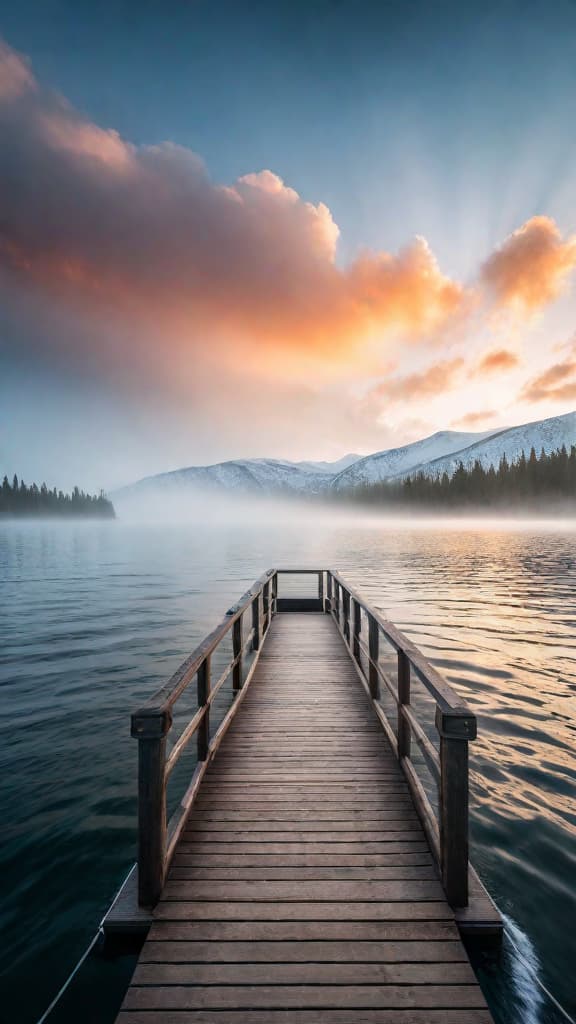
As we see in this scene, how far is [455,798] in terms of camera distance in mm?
3010

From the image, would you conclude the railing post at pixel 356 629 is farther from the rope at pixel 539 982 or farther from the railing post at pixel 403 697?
the rope at pixel 539 982

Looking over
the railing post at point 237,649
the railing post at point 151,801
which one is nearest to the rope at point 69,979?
the railing post at point 151,801

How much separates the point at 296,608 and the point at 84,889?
1085 centimetres

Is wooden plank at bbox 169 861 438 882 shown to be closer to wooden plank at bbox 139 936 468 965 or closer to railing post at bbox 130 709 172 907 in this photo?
railing post at bbox 130 709 172 907

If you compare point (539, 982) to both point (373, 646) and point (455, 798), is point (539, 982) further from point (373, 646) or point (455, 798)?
point (373, 646)

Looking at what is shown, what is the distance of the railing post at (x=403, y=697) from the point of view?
13.9 ft

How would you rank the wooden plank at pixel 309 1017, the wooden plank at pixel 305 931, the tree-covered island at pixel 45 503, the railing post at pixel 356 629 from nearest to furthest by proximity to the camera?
the wooden plank at pixel 309 1017
the wooden plank at pixel 305 931
the railing post at pixel 356 629
the tree-covered island at pixel 45 503

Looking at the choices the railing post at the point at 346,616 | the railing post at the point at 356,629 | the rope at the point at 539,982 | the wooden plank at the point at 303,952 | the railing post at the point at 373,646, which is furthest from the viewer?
the railing post at the point at 346,616

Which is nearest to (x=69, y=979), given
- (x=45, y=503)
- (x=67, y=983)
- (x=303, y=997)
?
(x=67, y=983)

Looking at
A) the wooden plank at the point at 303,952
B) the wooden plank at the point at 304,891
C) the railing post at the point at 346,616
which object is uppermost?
the railing post at the point at 346,616

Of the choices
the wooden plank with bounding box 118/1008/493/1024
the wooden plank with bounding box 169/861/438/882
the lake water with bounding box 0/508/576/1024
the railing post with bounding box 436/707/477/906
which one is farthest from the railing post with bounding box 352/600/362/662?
the wooden plank with bounding box 118/1008/493/1024

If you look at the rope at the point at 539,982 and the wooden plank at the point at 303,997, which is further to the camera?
the rope at the point at 539,982

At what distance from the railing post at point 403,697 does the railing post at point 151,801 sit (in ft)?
7.29

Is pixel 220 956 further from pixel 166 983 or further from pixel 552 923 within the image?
pixel 552 923
